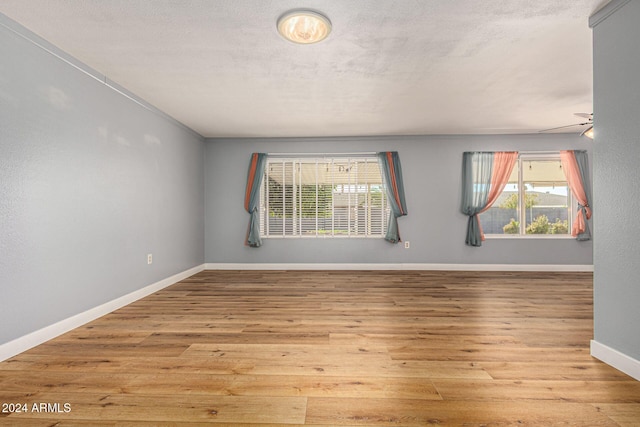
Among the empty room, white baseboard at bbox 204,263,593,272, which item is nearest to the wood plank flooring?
the empty room

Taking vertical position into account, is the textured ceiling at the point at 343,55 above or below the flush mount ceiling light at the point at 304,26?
above

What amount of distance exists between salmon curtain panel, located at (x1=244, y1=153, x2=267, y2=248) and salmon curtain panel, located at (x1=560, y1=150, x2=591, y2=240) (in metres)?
5.55

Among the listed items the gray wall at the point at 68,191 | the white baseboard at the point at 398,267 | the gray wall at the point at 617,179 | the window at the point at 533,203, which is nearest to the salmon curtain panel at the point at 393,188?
the white baseboard at the point at 398,267

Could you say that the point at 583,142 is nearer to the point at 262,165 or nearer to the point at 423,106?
the point at 423,106

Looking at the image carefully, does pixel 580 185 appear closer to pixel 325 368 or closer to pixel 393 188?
pixel 393 188

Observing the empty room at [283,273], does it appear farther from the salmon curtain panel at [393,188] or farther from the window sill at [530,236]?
the salmon curtain panel at [393,188]

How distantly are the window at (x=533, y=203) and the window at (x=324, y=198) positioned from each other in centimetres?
209

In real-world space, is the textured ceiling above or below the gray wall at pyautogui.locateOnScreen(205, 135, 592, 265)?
above

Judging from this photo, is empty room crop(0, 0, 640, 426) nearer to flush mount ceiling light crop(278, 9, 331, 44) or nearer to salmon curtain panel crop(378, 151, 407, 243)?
flush mount ceiling light crop(278, 9, 331, 44)

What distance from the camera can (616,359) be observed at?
2031mm

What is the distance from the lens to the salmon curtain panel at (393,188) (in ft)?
18.7

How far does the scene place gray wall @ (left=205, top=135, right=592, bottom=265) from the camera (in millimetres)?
5660

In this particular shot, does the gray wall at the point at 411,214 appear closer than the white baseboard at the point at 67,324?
No

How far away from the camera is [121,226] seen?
3.50 meters
